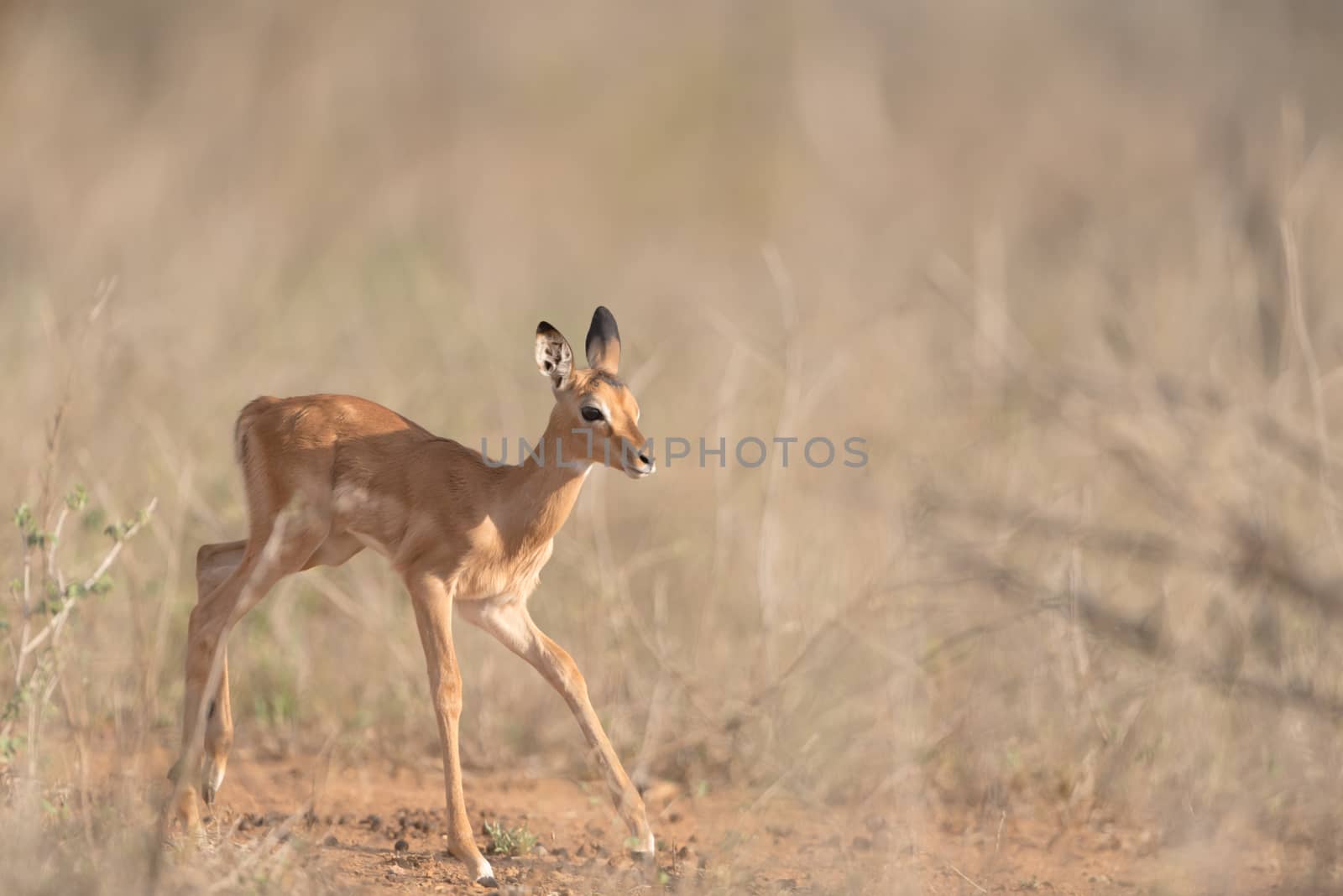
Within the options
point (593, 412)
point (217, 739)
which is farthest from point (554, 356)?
point (217, 739)

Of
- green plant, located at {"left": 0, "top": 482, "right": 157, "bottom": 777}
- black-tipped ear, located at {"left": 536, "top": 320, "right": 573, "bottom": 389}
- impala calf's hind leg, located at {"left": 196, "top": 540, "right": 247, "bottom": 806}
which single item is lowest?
impala calf's hind leg, located at {"left": 196, "top": 540, "right": 247, "bottom": 806}

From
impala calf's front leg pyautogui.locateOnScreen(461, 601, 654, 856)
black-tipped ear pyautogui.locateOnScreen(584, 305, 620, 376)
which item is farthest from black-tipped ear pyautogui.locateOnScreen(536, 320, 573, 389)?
impala calf's front leg pyautogui.locateOnScreen(461, 601, 654, 856)

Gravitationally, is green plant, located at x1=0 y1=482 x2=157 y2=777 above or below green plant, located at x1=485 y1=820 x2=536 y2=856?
above

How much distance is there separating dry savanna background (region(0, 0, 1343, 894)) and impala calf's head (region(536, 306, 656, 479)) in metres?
1.51

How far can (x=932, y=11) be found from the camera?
81.7ft

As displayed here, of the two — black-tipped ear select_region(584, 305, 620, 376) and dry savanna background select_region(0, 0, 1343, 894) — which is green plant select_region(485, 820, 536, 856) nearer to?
dry savanna background select_region(0, 0, 1343, 894)

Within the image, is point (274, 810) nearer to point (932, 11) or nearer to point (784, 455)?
Answer: point (784, 455)

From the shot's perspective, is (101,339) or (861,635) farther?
(101,339)

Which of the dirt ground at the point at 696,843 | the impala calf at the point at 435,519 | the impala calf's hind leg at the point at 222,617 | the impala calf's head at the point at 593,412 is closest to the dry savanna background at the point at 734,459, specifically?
the dirt ground at the point at 696,843

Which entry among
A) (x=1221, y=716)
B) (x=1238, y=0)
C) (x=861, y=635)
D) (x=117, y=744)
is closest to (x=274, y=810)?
(x=117, y=744)

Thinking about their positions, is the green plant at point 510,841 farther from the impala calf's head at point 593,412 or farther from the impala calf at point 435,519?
the impala calf's head at point 593,412

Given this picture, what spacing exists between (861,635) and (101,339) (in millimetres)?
4918

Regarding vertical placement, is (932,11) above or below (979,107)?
above

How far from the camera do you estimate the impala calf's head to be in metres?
5.52
